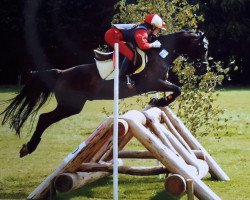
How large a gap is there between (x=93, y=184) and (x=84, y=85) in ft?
5.42

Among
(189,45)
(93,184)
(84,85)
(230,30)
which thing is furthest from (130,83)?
(230,30)

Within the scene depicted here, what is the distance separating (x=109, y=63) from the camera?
826cm

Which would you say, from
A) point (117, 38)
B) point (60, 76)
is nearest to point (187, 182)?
point (117, 38)

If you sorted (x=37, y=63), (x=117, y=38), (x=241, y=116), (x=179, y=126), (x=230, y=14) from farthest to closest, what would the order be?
1. (x=230, y=14)
2. (x=37, y=63)
3. (x=241, y=116)
4. (x=179, y=126)
5. (x=117, y=38)

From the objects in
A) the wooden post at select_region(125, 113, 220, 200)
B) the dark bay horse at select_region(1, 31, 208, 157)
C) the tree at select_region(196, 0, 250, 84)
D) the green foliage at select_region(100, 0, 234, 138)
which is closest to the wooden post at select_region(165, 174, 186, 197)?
the wooden post at select_region(125, 113, 220, 200)

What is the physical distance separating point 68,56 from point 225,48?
12.5m

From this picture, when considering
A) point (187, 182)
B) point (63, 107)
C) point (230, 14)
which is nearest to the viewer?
point (187, 182)

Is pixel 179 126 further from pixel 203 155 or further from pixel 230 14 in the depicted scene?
pixel 230 14

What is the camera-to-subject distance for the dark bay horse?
8367 mm

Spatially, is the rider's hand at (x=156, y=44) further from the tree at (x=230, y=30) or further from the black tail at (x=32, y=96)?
the tree at (x=230, y=30)

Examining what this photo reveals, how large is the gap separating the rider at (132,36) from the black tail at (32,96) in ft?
3.85

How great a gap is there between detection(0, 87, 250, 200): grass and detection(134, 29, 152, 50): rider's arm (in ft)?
6.79

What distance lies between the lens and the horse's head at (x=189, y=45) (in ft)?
28.5

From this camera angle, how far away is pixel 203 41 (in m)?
8.82
